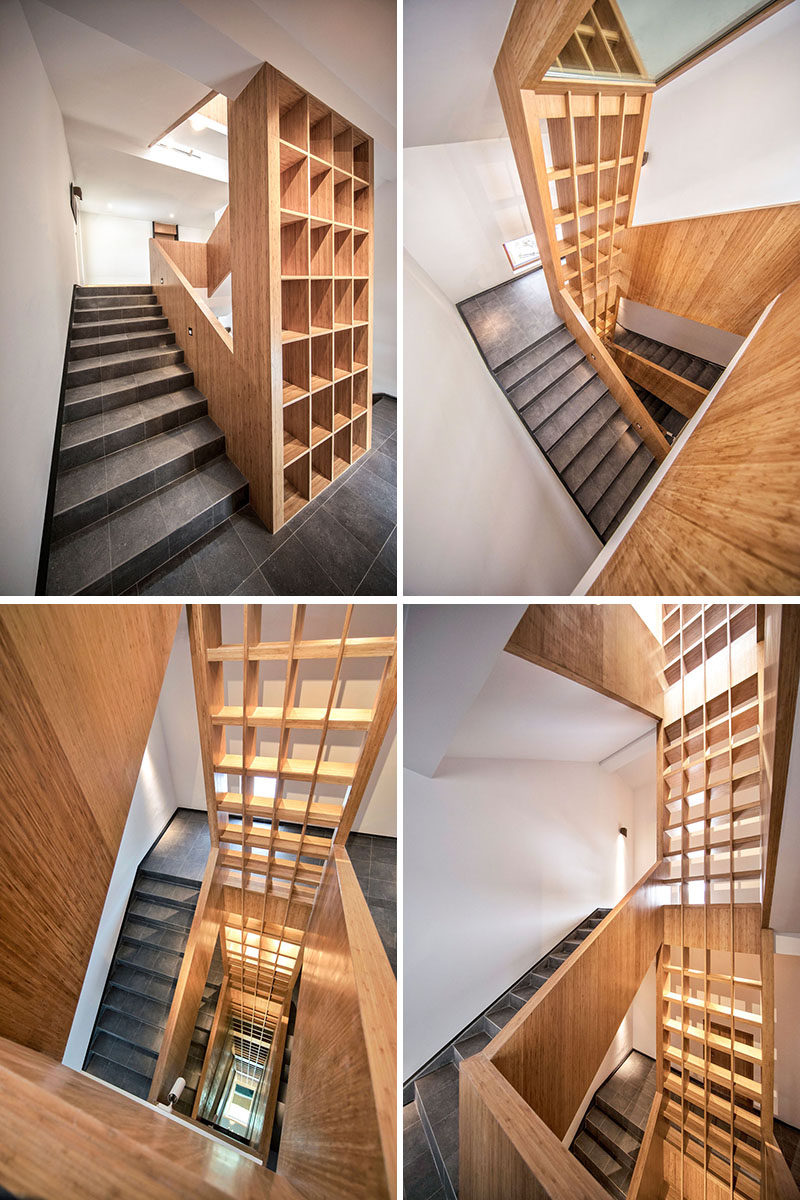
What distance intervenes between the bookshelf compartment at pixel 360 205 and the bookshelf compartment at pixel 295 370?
0.30 metres

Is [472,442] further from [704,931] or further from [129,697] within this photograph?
[704,931]

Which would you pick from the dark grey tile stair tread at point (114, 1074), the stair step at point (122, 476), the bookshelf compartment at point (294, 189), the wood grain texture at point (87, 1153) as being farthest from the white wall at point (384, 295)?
the dark grey tile stair tread at point (114, 1074)

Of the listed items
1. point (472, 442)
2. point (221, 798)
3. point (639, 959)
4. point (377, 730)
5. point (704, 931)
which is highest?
point (472, 442)

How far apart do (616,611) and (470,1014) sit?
2.77ft

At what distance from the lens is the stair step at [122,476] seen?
0.98m

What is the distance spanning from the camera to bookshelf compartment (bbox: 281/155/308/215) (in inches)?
45.3

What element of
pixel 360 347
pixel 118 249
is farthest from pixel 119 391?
pixel 360 347

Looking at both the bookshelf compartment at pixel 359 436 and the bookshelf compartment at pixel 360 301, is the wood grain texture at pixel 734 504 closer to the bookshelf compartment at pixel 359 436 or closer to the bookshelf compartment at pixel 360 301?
the bookshelf compartment at pixel 359 436

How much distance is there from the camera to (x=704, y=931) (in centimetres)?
100

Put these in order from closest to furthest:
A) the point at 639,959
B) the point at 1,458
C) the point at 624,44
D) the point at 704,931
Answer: the point at 624,44, the point at 1,458, the point at 704,931, the point at 639,959

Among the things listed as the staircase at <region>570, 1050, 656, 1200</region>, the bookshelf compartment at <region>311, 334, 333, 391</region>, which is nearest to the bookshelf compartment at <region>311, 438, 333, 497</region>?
the bookshelf compartment at <region>311, 334, 333, 391</region>

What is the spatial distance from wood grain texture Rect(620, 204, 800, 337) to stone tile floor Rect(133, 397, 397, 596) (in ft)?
2.10

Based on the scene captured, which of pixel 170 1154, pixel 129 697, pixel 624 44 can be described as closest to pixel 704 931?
pixel 170 1154

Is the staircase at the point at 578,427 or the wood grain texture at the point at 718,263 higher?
→ the wood grain texture at the point at 718,263
